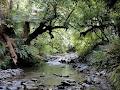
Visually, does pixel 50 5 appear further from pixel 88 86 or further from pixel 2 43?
pixel 88 86

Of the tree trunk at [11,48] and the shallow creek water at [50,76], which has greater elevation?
the tree trunk at [11,48]

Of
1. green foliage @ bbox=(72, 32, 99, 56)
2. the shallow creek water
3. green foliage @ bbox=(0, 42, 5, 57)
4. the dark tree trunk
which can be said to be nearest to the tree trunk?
green foliage @ bbox=(0, 42, 5, 57)

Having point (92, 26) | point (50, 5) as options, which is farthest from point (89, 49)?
point (50, 5)

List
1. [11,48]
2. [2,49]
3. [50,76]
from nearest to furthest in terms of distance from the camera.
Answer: [50,76]
[2,49]
[11,48]

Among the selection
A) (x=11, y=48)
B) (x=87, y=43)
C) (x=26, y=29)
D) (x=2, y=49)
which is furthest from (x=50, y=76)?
(x=87, y=43)

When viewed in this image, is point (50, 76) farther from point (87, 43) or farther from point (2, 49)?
point (87, 43)

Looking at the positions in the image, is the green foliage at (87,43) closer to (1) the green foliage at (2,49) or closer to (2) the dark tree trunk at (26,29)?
(2) the dark tree trunk at (26,29)

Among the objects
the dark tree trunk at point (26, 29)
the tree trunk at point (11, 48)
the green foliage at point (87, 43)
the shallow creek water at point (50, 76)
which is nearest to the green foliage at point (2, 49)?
the tree trunk at point (11, 48)

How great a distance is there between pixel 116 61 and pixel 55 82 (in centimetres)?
335

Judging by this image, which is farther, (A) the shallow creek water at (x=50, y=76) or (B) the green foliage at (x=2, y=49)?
(B) the green foliage at (x=2, y=49)

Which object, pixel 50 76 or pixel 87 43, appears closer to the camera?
pixel 50 76

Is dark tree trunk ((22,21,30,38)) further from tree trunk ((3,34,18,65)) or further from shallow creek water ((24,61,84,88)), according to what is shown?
shallow creek water ((24,61,84,88))

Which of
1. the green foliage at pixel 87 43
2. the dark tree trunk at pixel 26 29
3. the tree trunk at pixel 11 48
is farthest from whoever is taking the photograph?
the green foliage at pixel 87 43

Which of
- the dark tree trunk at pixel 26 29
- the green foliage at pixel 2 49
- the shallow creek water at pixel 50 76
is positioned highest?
the dark tree trunk at pixel 26 29
